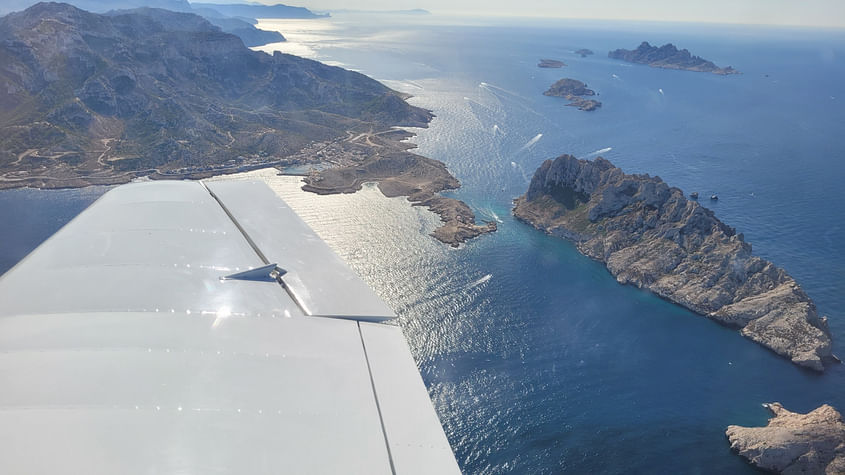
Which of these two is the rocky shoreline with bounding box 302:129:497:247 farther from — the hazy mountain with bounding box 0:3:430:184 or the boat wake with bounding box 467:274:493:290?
the hazy mountain with bounding box 0:3:430:184

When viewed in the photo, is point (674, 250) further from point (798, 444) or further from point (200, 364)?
point (200, 364)

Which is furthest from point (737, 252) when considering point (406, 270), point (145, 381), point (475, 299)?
point (145, 381)

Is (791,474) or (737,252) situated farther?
(737,252)

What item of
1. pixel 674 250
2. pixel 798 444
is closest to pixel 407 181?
pixel 674 250

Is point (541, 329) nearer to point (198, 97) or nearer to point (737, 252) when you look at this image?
point (737, 252)

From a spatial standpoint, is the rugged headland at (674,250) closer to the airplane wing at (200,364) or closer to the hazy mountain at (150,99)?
the airplane wing at (200,364)

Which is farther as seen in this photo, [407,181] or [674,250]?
[407,181]
